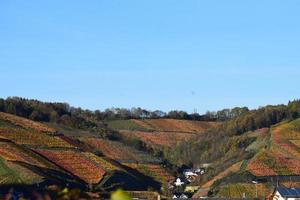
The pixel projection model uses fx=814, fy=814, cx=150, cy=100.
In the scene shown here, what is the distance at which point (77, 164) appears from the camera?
95.0 metres

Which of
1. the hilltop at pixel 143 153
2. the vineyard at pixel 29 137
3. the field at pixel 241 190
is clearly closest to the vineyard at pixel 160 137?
the hilltop at pixel 143 153

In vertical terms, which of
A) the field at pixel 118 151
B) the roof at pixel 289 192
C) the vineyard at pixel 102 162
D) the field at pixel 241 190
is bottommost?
the field at pixel 241 190

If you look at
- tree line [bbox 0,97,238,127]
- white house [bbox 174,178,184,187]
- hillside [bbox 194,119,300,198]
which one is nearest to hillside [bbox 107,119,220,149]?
tree line [bbox 0,97,238,127]

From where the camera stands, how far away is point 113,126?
5935 inches

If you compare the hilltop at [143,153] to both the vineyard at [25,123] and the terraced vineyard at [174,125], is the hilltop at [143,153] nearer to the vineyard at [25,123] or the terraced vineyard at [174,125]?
the vineyard at [25,123]

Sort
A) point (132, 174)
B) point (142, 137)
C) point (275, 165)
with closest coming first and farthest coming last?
point (275, 165), point (132, 174), point (142, 137)

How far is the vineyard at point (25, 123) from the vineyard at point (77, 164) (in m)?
7.42

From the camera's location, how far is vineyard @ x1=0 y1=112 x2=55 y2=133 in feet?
340

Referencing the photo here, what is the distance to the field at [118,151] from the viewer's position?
108188 mm

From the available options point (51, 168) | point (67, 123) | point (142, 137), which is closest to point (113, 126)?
point (142, 137)

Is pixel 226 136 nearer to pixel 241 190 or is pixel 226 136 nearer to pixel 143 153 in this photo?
pixel 143 153

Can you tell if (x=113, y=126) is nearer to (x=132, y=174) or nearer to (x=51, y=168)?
(x=132, y=174)

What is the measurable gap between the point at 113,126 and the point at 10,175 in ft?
235

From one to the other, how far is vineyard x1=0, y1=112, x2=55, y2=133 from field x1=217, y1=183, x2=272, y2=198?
98.5 ft
